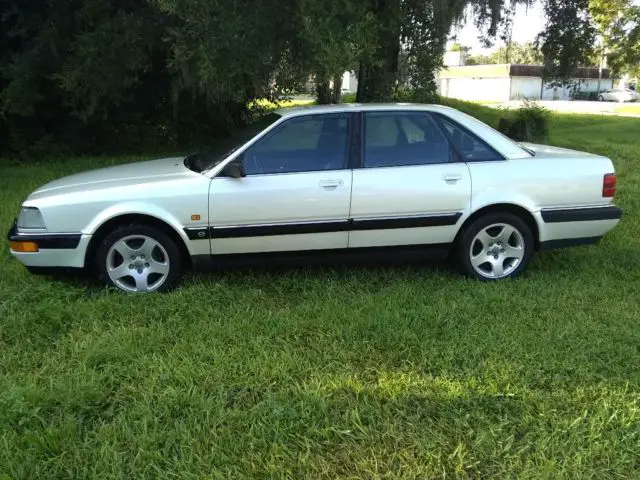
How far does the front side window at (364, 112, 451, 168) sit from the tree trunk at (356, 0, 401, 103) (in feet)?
7.40

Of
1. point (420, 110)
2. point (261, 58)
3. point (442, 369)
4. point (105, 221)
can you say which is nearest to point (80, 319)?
point (105, 221)

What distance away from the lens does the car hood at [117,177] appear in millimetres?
4516

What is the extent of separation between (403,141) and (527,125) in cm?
821

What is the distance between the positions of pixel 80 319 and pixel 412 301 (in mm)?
2334

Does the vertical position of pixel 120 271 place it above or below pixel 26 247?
below

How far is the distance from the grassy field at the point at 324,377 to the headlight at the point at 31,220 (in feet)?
1.56

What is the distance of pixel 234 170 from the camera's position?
4.37 meters

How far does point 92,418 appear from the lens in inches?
117

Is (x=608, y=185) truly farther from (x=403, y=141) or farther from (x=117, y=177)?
(x=117, y=177)

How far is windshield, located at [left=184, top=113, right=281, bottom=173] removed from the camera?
4652 millimetres

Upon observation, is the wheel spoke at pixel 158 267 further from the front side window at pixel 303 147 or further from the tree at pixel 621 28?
the tree at pixel 621 28

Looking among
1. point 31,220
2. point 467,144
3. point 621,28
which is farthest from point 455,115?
point 621,28

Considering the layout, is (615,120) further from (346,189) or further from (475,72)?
(475,72)

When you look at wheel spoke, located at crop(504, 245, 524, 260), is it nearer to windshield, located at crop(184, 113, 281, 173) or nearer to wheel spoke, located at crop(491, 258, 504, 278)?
wheel spoke, located at crop(491, 258, 504, 278)
